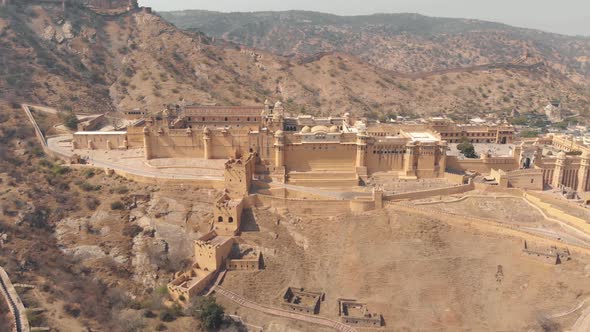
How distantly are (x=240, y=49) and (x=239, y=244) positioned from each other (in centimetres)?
7961

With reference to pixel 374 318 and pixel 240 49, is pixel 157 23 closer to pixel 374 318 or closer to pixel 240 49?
pixel 240 49

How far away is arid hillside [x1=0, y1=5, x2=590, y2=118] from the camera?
3179 inches

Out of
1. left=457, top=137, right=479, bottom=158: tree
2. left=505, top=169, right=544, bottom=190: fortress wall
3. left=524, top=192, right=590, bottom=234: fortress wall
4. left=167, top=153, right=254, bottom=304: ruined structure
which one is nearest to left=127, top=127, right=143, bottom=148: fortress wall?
left=167, top=153, right=254, bottom=304: ruined structure

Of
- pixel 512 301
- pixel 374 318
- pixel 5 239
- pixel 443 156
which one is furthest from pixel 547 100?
pixel 5 239

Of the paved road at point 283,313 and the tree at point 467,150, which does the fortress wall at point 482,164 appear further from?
the paved road at point 283,313

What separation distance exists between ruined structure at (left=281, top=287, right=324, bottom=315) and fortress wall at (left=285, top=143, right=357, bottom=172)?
584 inches

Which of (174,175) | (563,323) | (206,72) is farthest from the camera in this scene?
(206,72)

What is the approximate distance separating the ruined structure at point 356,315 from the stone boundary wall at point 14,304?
67.1 feet

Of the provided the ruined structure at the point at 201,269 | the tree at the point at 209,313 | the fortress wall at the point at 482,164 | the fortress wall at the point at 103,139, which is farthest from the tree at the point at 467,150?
the fortress wall at the point at 103,139

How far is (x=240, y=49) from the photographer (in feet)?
366

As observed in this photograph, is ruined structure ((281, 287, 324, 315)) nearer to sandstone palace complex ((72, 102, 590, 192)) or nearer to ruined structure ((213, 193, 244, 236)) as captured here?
ruined structure ((213, 193, 244, 236))

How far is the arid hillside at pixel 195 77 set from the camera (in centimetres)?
8075

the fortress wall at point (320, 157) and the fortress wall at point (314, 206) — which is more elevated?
the fortress wall at point (320, 157)

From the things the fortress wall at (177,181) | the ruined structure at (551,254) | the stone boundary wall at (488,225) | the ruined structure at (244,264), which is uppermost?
the fortress wall at (177,181)
